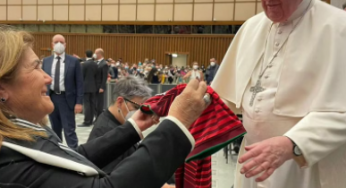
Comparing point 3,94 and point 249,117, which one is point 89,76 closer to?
point 249,117

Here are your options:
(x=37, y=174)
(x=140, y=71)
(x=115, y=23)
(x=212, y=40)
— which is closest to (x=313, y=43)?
(x=37, y=174)

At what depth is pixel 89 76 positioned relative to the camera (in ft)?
24.3

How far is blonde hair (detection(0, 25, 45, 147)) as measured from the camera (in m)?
1.01

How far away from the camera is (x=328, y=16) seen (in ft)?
4.49

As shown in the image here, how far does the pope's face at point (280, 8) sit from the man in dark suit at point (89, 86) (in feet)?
21.0

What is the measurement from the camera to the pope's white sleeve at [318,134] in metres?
1.17

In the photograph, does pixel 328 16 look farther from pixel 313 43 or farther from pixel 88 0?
pixel 88 0

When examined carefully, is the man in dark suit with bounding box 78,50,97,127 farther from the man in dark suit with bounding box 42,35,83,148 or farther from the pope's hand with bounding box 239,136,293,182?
the pope's hand with bounding box 239,136,293,182

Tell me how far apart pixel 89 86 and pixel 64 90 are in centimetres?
252

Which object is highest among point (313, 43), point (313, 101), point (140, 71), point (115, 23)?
point (115, 23)

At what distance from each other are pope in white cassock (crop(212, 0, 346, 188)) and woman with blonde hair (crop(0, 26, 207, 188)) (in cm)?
25

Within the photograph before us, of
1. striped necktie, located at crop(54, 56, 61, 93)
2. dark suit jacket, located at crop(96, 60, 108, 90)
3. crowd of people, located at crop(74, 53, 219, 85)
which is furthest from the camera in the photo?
crowd of people, located at crop(74, 53, 219, 85)

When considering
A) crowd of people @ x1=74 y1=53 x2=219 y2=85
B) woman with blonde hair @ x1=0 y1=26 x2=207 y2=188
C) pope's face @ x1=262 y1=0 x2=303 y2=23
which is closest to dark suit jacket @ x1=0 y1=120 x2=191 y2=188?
woman with blonde hair @ x1=0 y1=26 x2=207 y2=188

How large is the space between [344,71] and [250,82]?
1.33ft
